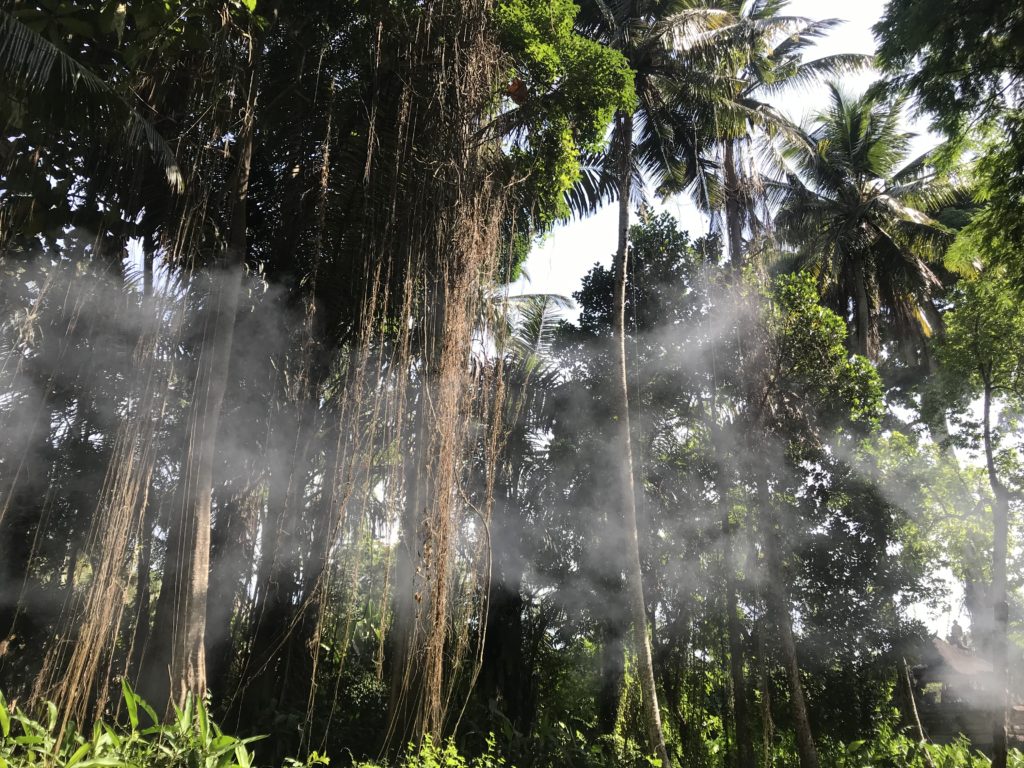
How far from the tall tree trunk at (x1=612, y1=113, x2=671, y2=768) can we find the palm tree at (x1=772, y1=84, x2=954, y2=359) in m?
4.97

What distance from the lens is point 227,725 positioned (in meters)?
5.85

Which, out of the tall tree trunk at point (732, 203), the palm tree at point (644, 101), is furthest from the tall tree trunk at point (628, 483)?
the tall tree trunk at point (732, 203)

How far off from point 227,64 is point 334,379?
2874 millimetres

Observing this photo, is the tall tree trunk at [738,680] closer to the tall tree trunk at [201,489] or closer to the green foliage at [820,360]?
the green foliage at [820,360]

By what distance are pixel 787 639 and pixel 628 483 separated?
302cm

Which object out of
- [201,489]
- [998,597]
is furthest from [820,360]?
[201,489]

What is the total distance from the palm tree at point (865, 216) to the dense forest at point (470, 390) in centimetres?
9

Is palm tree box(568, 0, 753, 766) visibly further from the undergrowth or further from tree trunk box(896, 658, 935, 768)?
the undergrowth

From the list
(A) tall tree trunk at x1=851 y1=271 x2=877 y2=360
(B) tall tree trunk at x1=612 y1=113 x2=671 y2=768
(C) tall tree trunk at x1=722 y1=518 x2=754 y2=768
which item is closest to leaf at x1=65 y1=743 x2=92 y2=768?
(B) tall tree trunk at x1=612 y1=113 x2=671 y2=768

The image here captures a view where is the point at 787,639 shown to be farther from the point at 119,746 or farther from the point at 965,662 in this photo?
the point at 965,662

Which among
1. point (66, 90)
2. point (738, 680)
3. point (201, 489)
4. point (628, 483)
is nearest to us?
point (66, 90)

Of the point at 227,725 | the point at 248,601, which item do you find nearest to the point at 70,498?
the point at 248,601

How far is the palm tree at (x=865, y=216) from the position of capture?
1254 centimetres

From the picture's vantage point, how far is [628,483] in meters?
7.80
